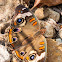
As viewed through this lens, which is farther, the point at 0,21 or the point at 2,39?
the point at 0,21

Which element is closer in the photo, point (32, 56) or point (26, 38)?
point (32, 56)

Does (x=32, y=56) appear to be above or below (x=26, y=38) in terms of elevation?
below

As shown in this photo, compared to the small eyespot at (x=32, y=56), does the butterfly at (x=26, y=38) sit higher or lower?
higher

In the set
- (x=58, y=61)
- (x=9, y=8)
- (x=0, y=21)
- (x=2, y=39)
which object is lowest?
(x=58, y=61)

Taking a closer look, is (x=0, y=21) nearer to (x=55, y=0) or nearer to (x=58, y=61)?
(x=55, y=0)

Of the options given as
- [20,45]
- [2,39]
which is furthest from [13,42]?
[2,39]

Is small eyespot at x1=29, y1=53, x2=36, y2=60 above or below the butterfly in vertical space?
below

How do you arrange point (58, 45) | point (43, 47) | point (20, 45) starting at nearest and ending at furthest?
point (43, 47) < point (20, 45) < point (58, 45)

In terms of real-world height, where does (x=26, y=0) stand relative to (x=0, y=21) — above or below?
above
